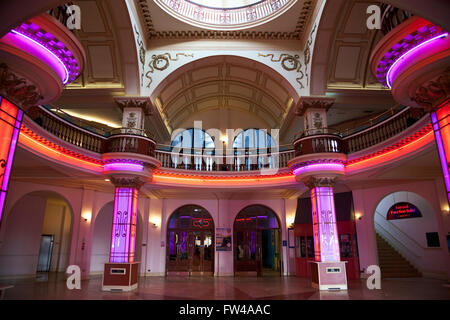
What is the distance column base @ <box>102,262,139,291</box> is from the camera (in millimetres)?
8797

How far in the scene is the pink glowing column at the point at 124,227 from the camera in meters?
9.21

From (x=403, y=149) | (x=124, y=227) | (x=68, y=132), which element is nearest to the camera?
(x=403, y=149)

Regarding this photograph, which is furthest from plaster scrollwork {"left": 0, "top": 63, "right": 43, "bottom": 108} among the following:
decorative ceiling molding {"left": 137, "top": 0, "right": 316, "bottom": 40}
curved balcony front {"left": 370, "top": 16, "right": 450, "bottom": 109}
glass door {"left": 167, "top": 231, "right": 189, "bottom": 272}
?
glass door {"left": 167, "top": 231, "right": 189, "bottom": 272}

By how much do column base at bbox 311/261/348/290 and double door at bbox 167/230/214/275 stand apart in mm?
6226

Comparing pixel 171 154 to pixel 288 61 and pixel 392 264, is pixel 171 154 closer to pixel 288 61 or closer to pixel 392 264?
pixel 288 61

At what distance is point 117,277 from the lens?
886cm

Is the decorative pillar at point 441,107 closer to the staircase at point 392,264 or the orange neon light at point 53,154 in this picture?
the orange neon light at point 53,154

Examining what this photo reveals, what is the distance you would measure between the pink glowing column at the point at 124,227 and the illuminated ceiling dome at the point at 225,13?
6.62 m

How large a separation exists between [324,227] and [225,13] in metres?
8.79

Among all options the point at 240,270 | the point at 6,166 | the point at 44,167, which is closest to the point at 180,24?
the point at 44,167

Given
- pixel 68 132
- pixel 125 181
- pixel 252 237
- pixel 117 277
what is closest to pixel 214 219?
pixel 252 237

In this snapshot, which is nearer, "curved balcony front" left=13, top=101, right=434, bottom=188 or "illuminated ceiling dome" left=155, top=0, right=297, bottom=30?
"curved balcony front" left=13, top=101, right=434, bottom=188

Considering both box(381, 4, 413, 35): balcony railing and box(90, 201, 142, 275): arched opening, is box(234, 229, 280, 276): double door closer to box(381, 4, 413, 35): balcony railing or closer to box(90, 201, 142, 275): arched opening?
box(90, 201, 142, 275): arched opening
